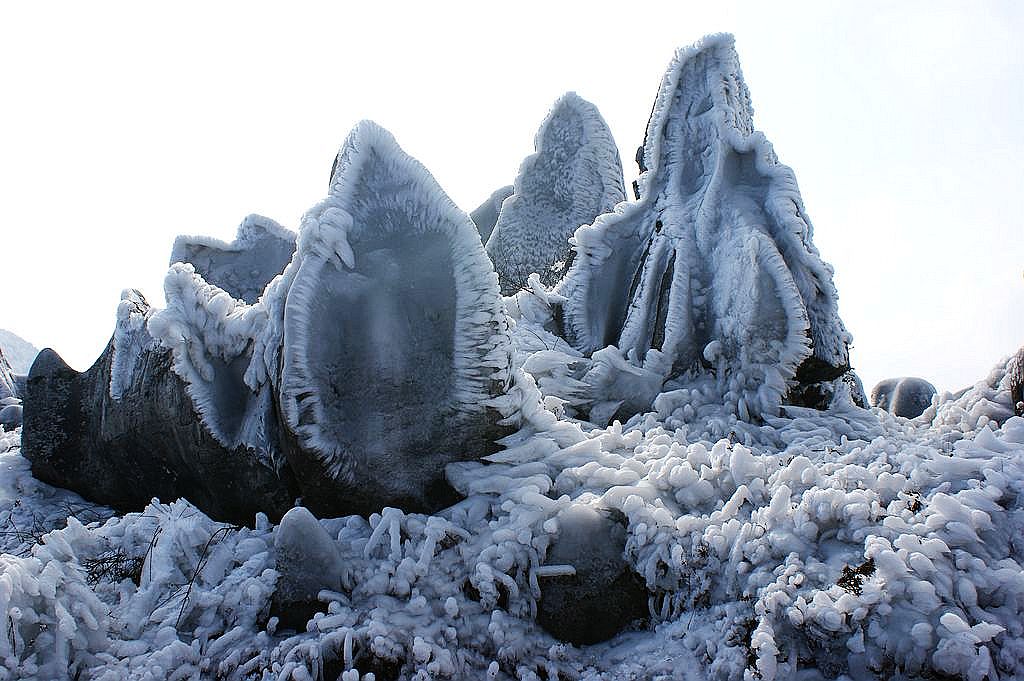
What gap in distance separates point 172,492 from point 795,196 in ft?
8.43

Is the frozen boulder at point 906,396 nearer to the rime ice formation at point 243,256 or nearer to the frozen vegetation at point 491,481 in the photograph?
the frozen vegetation at point 491,481

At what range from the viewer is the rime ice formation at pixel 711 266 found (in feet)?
8.70

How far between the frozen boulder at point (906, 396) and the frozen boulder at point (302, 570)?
A: 4957mm

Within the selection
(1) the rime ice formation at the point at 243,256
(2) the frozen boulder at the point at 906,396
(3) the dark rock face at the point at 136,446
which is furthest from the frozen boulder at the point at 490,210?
(3) the dark rock face at the point at 136,446

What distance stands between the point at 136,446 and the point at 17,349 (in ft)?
42.6

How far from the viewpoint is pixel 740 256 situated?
2701 millimetres

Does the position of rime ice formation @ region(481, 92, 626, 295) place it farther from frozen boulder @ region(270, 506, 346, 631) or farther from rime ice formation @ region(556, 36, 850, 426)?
frozen boulder @ region(270, 506, 346, 631)

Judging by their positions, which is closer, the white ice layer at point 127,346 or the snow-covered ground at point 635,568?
the snow-covered ground at point 635,568

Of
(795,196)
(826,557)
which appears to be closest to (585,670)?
(826,557)

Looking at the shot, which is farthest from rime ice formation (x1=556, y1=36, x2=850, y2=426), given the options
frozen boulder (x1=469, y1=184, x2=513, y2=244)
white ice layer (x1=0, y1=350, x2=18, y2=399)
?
white ice layer (x1=0, y1=350, x2=18, y2=399)

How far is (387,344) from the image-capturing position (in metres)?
1.90

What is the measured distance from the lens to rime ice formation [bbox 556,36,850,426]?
8.70 ft

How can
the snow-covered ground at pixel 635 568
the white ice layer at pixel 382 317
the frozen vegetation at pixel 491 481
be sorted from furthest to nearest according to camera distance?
1. the white ice layer at pixel 382 317
2. the frozen vegetation at pixel 491 481
3. the snow-covered ground at pixel 635 568

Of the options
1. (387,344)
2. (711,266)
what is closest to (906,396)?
(711,266)
